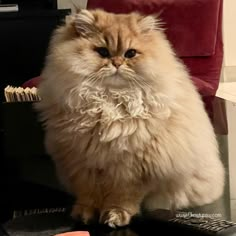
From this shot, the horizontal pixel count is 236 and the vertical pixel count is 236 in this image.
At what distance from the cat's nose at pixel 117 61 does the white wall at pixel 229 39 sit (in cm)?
264

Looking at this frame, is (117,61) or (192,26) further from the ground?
(117,61)

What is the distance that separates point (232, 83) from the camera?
3469 mm

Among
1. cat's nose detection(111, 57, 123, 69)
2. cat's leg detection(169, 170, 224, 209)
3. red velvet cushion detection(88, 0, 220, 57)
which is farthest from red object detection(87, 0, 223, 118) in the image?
cat's nose detection(111, 57, 123, 69)

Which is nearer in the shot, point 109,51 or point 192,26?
point 109,51

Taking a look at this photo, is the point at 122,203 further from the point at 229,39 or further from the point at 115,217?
the point at 229,39

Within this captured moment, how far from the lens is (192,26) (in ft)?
7.72

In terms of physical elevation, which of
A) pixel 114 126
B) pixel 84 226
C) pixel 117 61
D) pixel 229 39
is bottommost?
pixel 229 39

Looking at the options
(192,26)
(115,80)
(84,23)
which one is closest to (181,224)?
(115,80)

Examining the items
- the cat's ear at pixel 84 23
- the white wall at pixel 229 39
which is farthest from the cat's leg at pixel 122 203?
the white wall at pixel 229 39

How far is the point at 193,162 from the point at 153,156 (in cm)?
11

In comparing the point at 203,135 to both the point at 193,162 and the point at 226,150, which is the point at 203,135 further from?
the point at 226,150

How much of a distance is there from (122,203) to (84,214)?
80mm

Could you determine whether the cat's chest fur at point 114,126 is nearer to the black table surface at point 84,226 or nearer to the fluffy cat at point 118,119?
the fluffy cat at point 118,119

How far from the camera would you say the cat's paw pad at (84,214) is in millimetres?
1030
